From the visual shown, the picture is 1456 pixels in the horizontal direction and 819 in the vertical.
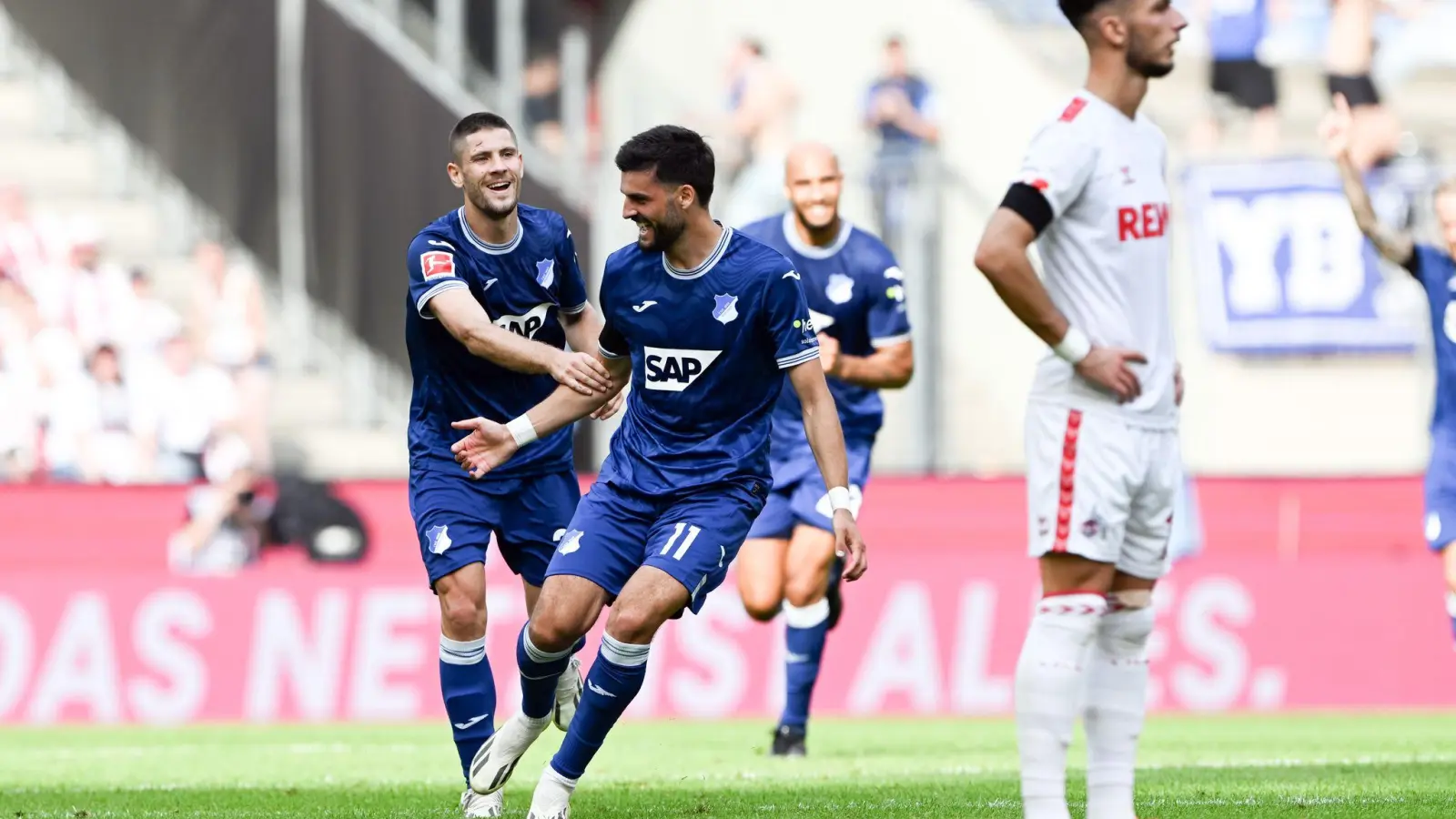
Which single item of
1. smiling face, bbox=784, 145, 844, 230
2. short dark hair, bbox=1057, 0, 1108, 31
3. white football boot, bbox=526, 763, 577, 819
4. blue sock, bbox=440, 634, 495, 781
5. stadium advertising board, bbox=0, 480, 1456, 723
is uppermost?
short dark hair, bbox=1057, 0, 1108, 31

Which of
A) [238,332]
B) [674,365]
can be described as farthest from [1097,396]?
[238,332]

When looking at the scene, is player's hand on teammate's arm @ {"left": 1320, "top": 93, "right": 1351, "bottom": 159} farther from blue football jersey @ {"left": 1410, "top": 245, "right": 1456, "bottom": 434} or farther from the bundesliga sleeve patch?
→ the bundesliga sleeve patch

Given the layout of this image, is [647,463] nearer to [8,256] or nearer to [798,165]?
[798,165]

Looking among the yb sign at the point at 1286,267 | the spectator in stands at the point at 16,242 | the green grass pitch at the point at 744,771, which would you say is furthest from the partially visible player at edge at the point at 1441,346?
the spectator in stands at the point at 16,242

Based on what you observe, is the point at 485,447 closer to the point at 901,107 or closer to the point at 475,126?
the point at 475,126

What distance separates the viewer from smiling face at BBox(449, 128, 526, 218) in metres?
7.88

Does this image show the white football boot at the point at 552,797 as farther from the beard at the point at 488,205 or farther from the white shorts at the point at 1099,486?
the beard at the point at 488,205

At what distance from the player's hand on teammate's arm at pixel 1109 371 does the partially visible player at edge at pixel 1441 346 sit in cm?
407

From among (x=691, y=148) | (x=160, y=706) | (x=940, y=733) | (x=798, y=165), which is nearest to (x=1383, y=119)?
(x=940, y=733)

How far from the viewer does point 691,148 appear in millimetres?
7266

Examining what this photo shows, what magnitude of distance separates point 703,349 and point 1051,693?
180cm

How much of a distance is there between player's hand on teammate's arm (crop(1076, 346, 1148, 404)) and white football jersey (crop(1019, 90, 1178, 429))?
70 millimetres

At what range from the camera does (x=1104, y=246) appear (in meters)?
6.29

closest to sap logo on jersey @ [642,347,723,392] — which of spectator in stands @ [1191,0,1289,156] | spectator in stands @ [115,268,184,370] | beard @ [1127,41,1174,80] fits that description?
beard @ [1127,41,1174,80]
